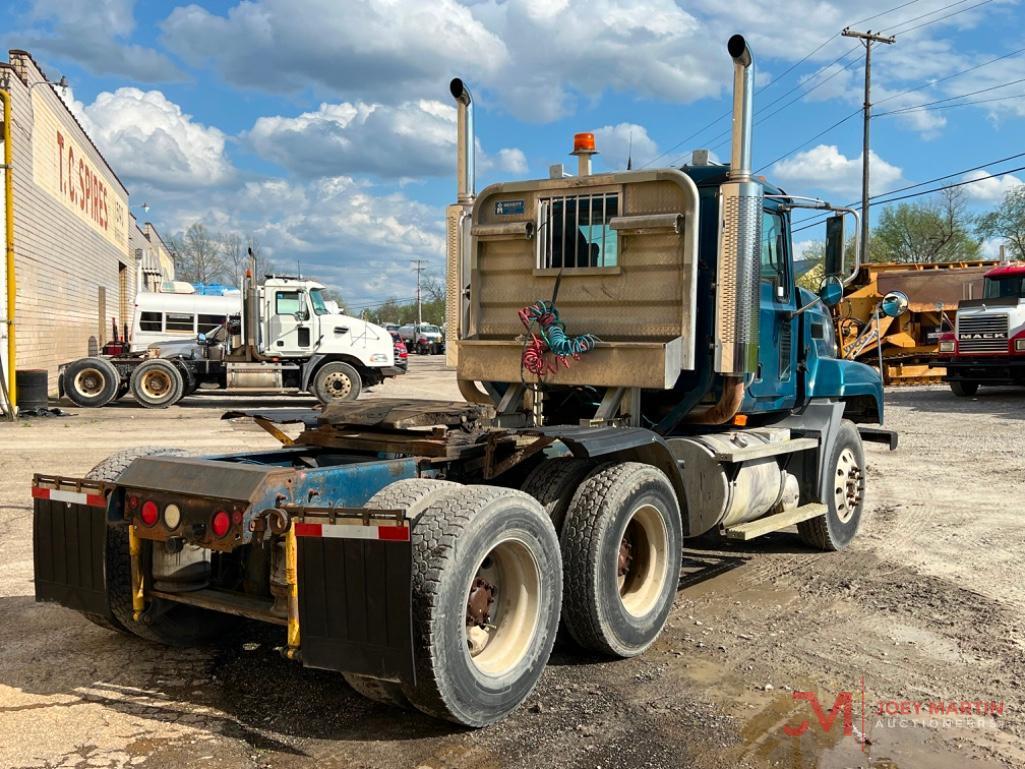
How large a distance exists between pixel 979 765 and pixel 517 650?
1943 millimetres

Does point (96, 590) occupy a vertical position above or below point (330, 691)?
above

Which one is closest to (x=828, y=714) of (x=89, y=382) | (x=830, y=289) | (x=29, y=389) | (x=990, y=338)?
(x=830, y=289)

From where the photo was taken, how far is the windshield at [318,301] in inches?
821

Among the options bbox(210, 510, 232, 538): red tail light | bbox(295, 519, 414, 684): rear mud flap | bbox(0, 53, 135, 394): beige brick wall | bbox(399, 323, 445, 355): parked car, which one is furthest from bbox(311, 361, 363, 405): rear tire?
bbox(399, 323, 445, 355): parked car

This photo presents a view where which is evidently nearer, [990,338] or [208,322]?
[990,338]

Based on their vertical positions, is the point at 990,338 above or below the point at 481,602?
above

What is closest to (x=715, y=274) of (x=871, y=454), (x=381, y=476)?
(x=381, y=476)

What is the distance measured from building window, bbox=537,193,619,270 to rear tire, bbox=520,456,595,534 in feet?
5.80

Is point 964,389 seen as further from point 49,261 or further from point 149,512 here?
point 149,512

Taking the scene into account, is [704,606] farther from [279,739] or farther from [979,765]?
[279,739]

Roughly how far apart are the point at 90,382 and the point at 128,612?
16.9 m

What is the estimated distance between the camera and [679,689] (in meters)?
4.48

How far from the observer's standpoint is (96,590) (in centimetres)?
438

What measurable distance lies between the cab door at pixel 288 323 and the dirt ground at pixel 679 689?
1347cm
